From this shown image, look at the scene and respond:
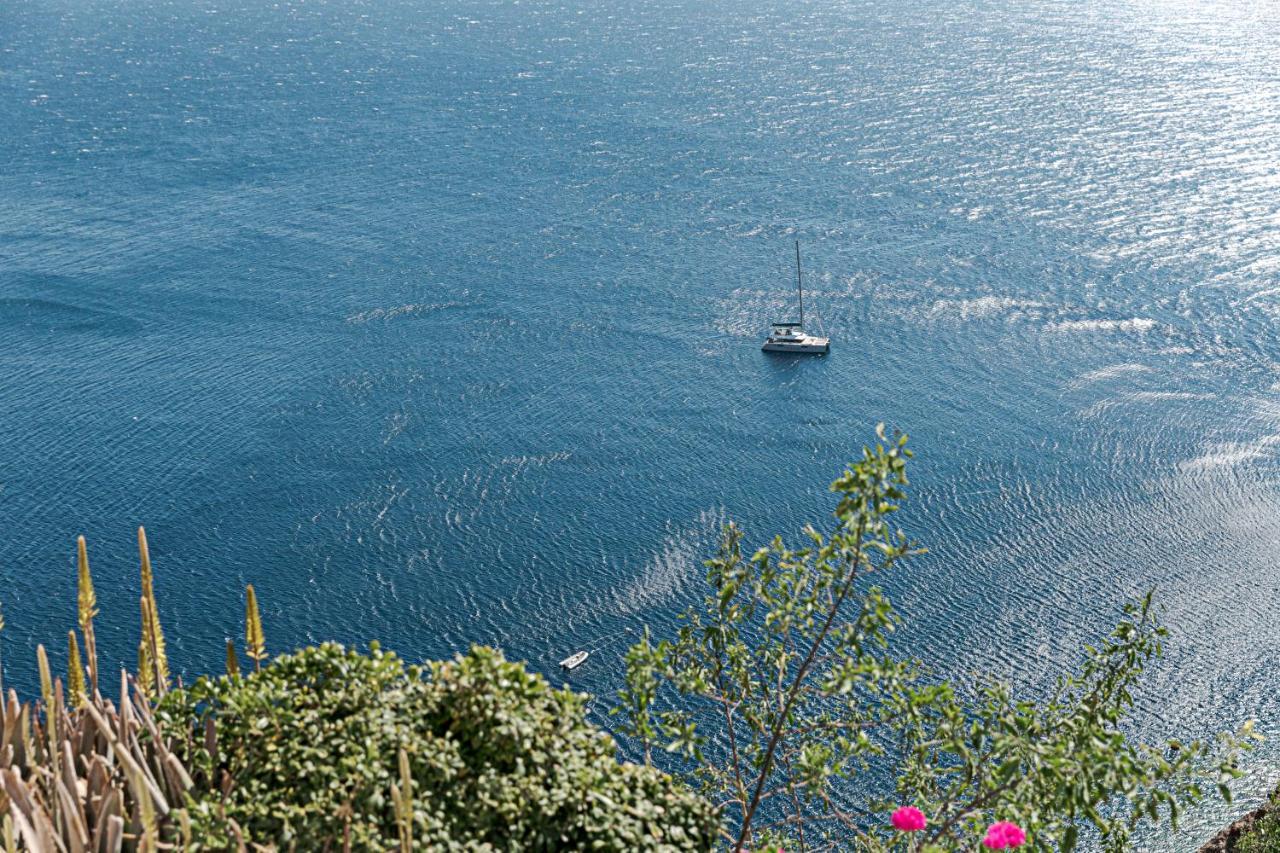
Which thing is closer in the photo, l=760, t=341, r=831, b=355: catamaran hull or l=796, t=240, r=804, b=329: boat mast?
l=760, t=341, r=831, b=355: catamaran hull

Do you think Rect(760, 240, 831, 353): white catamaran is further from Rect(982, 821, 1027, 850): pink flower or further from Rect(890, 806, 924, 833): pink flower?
Rect(982, 821, 1027, 850): pink flower

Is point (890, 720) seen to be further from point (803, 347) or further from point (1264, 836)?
point (803, 347)

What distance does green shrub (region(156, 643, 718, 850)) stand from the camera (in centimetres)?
1191

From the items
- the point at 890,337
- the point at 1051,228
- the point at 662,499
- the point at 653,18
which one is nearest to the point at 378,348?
the point at 662,499

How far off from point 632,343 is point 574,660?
89.3ft

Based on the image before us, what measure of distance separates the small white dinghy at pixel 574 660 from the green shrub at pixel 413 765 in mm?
28197

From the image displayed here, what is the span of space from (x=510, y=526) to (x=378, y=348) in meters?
19.4

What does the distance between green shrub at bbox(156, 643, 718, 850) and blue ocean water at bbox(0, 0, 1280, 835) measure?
88.0 ft

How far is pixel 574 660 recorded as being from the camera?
4175 centimetres

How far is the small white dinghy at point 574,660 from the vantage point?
41.6 meters

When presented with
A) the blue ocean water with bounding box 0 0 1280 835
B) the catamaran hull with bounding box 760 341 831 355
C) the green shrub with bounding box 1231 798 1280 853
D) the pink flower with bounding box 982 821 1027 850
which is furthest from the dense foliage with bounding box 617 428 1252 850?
the catamaran hull with bounding box 760 341 831 355

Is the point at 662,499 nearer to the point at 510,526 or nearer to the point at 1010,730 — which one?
the point at 510,526

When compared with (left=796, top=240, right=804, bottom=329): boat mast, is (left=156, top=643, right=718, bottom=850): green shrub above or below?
above

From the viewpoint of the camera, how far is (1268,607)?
44.6m
